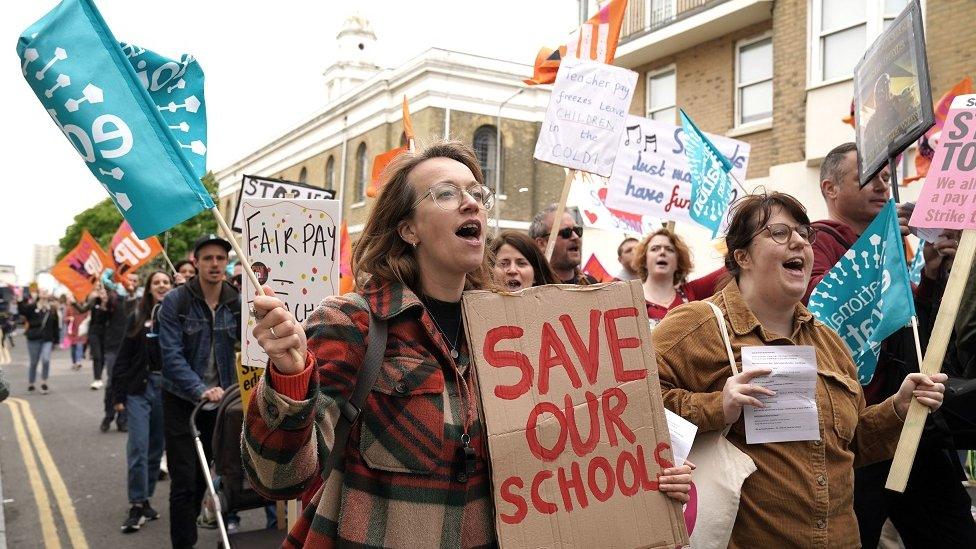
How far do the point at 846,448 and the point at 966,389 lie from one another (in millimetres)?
682

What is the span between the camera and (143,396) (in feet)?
22.8

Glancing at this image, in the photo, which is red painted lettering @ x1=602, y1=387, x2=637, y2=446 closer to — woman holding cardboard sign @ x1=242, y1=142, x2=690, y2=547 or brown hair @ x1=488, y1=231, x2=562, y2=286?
woman holding cardboard sign @ x1=242, y1=142, x2=690, y2=547

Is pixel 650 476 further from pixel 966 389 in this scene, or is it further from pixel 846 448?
pixel 966 389

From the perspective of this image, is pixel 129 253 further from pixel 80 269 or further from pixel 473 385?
pixel 473 385

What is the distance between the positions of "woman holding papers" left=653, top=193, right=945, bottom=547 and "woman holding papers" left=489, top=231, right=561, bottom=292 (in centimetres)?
147

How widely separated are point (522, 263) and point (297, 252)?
120 cm

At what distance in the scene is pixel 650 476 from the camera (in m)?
2.12

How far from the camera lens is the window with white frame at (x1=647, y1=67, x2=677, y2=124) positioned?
17500 mm

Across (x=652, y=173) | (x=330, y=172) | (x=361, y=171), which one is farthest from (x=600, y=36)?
(x=330, y=172)

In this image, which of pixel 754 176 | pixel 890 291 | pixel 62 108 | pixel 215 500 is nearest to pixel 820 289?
pixel 890 291

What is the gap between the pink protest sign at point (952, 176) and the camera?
3.03m

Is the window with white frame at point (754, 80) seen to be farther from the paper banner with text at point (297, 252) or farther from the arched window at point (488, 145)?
the arched window at point (488, 145)

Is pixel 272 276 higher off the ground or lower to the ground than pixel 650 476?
higher

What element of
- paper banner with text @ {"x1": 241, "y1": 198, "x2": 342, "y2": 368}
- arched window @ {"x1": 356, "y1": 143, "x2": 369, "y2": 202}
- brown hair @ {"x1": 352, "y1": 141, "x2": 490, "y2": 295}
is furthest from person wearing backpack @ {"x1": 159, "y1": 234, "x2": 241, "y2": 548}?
arched window @ {"x1": 356, "y1": 143, "x2": 369, "y2": 202}
